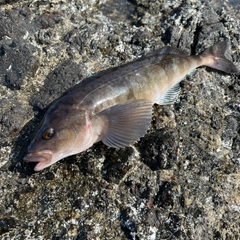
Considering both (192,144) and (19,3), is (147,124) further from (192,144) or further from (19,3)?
(19,3)

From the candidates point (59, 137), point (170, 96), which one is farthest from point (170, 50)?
point (59, 137)

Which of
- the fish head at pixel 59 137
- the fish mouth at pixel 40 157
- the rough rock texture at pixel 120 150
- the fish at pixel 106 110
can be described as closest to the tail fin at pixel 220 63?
the rough rock texture at pixel 120 150

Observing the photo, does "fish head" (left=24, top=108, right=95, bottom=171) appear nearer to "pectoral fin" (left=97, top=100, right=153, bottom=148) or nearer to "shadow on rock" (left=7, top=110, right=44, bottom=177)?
"pectoral fin" (left=97, top=100, right=153, bottom=148)

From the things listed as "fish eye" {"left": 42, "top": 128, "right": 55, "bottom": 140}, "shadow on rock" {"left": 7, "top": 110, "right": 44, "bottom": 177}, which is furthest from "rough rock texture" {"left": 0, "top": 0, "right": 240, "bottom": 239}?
"fish eye" {"left": 42, "top": 128, "right": 55, "bottom": 140}

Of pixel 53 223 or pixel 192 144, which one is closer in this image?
pixel 53 223

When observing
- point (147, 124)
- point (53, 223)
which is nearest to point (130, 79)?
point (147, 124)

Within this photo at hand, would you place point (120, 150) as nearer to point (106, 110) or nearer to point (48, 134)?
point (106, 110)
